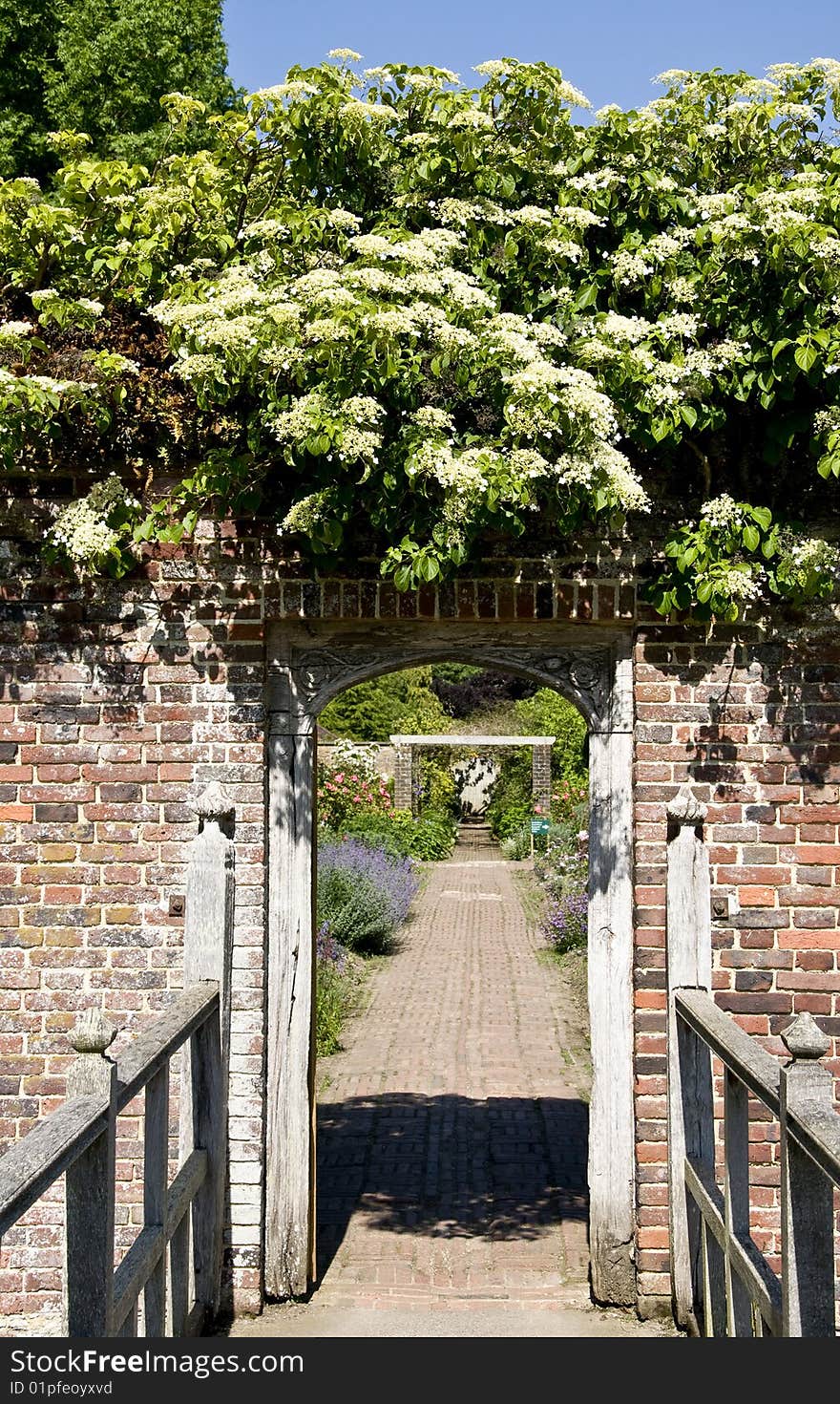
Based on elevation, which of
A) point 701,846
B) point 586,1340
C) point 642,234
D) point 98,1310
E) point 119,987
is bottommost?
point 586,1340

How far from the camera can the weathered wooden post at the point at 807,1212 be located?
2928 mm

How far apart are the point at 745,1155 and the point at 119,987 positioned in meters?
2.45

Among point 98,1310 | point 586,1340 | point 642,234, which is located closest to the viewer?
point 98,1310

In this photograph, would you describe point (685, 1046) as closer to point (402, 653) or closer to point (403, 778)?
point (402, 653)

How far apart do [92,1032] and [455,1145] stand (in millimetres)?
5234

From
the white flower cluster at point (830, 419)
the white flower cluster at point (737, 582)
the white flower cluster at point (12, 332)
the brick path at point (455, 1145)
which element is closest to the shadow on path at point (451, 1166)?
the brick path at point (455, 1145)

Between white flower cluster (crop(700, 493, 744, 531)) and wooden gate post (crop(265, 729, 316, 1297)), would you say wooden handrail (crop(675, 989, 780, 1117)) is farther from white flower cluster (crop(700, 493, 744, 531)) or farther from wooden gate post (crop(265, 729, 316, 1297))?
white flower cluster (crop(700, 493, 744, 531))

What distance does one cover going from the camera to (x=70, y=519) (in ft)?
16.0

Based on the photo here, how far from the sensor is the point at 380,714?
2970 cm

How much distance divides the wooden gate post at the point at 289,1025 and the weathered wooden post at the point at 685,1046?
1.44m

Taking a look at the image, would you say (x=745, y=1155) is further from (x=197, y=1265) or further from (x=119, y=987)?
(x=119, y=987)

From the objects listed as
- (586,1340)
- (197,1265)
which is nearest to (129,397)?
(197,1265)

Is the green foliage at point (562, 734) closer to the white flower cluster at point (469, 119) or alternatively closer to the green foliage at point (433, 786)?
the green foliage at point (433, 786)

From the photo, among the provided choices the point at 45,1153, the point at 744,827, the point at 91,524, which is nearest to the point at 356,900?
the point at 744,827
